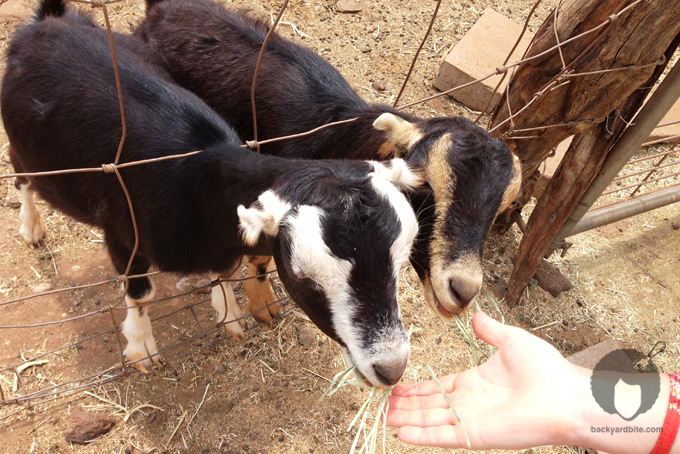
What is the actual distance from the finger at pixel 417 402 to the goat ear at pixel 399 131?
1378 mm

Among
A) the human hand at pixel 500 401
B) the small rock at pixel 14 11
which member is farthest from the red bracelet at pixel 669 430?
the small rock at pixel 14 11

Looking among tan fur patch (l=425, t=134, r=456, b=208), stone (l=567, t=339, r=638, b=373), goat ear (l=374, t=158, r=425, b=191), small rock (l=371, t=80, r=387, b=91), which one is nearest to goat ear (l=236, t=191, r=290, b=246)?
goat ear (l=374, t=158, r=425, b=191)

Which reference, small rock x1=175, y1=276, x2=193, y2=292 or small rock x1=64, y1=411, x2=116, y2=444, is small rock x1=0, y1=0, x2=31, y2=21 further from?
small rock x1=64, y1=411, x2=116, y2=444

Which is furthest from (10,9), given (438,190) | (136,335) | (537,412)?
(537,412)

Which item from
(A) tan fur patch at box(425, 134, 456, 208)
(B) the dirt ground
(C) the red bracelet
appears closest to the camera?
(C) the red bracelet

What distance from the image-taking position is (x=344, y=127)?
3607mm

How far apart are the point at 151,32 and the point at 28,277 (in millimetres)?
2244

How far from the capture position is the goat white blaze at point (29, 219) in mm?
4125

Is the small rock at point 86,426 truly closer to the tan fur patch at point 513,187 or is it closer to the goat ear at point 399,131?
the goat ear at point 399,131

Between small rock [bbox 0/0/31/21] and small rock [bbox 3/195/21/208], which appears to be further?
small rock [bbox 0/0/31/21]

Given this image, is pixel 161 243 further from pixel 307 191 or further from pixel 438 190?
pixel 438 190

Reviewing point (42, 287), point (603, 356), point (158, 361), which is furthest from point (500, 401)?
point (42, 287)

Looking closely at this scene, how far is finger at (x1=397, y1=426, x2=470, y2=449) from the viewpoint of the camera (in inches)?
87.4

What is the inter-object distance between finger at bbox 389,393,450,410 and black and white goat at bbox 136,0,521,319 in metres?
0.49
